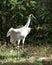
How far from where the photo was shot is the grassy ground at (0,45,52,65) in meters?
7.96

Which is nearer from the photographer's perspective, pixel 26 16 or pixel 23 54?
pixel 23 54

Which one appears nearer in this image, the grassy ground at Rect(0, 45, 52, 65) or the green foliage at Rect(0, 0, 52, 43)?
the grassy ground at Rect(0, 45, 52, 65)

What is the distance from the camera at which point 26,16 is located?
37.6 feet

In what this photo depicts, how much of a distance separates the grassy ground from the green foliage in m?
1.13

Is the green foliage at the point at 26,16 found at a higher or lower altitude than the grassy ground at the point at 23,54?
higher

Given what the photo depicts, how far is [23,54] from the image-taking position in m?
8.98

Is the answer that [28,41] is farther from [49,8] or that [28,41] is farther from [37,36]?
[49,8]

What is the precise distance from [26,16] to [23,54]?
2.75 meters

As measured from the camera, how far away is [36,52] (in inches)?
371

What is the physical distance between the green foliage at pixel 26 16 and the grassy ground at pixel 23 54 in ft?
3.72

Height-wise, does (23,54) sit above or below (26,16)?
below

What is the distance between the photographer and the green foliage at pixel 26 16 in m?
11.2

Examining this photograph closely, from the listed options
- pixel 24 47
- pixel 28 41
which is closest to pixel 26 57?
pixel 24 47

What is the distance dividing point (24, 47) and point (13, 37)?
914 millimetres
